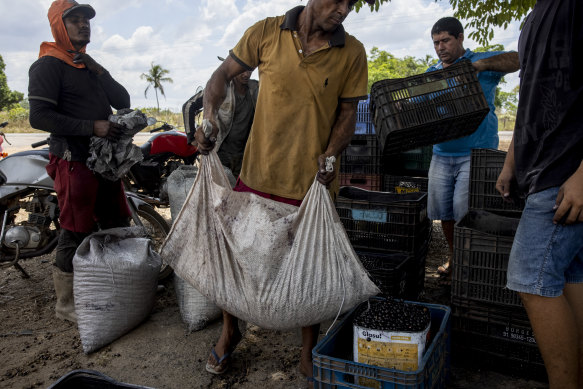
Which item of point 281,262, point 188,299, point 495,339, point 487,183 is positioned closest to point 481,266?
point 495,339

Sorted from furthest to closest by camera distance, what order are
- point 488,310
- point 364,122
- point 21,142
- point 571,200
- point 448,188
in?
point 21,142 → point 364,122 → point 448,188 → point 488,310 → point 571,200

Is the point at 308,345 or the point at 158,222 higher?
the point at 158,222

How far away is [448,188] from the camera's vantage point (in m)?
3.52

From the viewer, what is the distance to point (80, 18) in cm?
295

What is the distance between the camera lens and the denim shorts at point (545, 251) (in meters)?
1.49

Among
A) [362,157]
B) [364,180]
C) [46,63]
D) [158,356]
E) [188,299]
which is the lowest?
[158,356]

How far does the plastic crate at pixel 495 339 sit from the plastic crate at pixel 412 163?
7.36ft

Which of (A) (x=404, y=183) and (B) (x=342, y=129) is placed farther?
(A) (x=404, y=183)

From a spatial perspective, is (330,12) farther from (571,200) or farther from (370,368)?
(370,368)

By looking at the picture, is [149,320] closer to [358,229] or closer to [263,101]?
[358,229]

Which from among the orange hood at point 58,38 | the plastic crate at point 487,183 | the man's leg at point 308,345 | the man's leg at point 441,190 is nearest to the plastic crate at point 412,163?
the man's leg at point 441,190

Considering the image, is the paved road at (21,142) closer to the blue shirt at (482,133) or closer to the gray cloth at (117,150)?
the gray cloth at (117,150)

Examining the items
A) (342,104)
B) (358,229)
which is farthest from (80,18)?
(358,229)

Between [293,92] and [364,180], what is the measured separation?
2.44 m
